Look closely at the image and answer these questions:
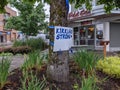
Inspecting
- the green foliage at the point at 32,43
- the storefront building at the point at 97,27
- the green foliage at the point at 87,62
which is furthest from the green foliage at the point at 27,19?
the green foliage at the point at 87,62

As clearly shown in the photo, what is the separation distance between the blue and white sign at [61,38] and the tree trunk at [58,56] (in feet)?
0.65

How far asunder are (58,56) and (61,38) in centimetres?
45

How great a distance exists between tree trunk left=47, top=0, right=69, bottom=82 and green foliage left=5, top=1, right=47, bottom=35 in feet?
65.1

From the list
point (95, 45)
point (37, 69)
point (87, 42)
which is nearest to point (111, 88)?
point (37, 69)

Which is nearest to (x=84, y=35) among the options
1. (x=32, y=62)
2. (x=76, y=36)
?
(x=76, y=36)

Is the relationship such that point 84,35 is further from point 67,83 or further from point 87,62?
point 67,83

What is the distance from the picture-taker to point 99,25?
24.0m

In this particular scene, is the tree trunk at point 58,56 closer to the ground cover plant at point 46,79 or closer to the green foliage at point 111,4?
the ground cover plant at point 46,79

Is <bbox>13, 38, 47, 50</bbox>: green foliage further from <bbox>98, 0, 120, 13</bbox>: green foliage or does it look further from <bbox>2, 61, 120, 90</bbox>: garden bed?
<bbox>2, 61, 120, 90</bbox>: garden bed

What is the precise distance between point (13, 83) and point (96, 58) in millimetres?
2223

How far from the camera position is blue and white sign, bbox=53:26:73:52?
504 cm

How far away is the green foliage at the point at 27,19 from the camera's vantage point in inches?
997

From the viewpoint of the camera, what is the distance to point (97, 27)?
2444 centimetres

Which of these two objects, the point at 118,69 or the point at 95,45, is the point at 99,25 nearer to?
the point at 95,45
